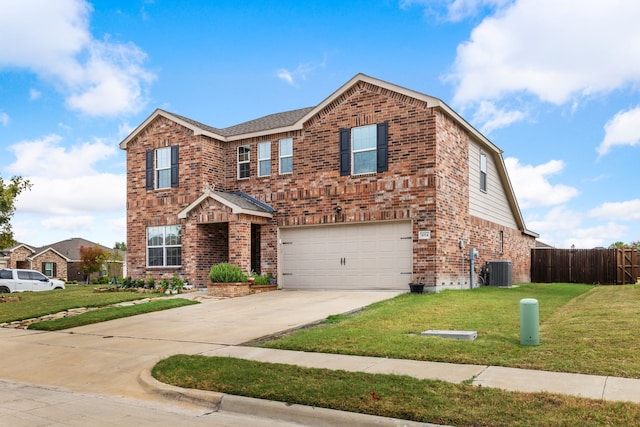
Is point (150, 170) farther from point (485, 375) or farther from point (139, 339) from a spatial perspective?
point (485, 375)

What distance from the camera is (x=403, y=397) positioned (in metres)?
6.51

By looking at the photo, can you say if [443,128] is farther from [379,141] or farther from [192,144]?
[192,144]

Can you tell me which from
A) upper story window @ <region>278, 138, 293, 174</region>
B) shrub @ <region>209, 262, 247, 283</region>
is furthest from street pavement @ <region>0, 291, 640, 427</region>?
upper story window @ <region>278, 138, 293, 174</region>

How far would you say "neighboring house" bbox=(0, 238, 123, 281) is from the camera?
5191 centimetres

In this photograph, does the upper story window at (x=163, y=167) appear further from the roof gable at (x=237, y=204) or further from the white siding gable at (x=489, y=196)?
the white siding gable at (x=489, y=196)

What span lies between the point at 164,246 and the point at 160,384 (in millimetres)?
16065

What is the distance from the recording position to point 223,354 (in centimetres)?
988

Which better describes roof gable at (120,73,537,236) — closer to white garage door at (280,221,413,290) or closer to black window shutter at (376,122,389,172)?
black window shutter at (376,122,389,172)

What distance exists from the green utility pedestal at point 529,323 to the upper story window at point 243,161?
50.9 ft

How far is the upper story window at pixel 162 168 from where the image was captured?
23484mm

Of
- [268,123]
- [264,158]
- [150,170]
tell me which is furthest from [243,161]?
[150,170]

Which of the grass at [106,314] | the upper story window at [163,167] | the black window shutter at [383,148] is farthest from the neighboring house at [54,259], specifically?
the black window shutter at [383,148]

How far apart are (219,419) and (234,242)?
13.9m

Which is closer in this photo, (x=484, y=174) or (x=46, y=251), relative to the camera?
(x=484, y=174)
